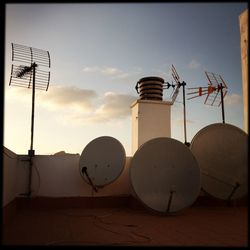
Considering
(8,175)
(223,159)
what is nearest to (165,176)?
(223,159)

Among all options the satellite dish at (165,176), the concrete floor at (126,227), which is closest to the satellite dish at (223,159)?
the concrete floor at (126,227)

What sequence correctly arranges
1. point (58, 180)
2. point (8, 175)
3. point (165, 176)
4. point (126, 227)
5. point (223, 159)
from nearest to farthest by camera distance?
point (126, 227)
point (8, 175)
point (165, 176)
point (223, 159)
point (58, 180)

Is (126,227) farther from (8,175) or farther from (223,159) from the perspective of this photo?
(223,159)

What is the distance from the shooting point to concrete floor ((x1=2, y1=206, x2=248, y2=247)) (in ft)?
12.7

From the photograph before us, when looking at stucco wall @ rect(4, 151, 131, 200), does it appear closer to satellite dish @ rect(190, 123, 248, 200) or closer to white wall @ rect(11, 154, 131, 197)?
white wall @ rect(11, 154, 131, 197)

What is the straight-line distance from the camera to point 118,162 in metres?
6.89

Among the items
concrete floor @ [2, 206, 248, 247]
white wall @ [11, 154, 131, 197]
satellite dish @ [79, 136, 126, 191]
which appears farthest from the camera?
white wall @ [11, 154, 131, 197]

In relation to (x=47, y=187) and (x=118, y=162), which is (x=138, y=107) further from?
(x=47, y=187)

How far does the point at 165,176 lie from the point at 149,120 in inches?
158

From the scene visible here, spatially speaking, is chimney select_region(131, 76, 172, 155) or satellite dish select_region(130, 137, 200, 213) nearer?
satellite dish select_region(130, 137, 200, 213)

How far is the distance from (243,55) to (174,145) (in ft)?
7.18

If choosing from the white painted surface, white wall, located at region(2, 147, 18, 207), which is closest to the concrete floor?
white wall, located at region(2, 147, 18, 207)

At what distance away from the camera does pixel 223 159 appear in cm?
677

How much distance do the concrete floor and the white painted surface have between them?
3589 mm
